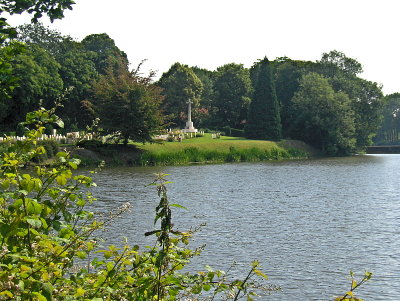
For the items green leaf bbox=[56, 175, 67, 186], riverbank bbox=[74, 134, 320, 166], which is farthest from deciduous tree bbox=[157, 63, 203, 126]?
green leaf bbox=[56, 175, 67, 186]

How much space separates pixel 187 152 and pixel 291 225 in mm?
34271

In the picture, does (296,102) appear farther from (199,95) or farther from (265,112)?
(199,95)

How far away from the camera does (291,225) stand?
59.3 ft

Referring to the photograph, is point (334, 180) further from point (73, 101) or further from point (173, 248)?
point (73, 101)

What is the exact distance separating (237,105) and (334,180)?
1943 inches

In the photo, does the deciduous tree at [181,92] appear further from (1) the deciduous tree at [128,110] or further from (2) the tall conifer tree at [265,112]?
(1) the deciduous tree at [128,110]

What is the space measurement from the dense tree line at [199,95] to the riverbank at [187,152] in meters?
1.79

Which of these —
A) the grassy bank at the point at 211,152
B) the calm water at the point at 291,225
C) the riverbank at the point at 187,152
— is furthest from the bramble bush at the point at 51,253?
the grassy bank at the point at 211,152

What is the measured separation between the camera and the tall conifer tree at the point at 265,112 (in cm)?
7138

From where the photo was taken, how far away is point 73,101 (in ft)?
215

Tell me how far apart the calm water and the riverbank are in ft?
39.5

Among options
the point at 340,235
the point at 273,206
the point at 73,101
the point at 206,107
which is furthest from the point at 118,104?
the point at 206,107

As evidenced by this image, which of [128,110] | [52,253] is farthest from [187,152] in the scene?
[52,253]

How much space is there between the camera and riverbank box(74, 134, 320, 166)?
45.8 m
